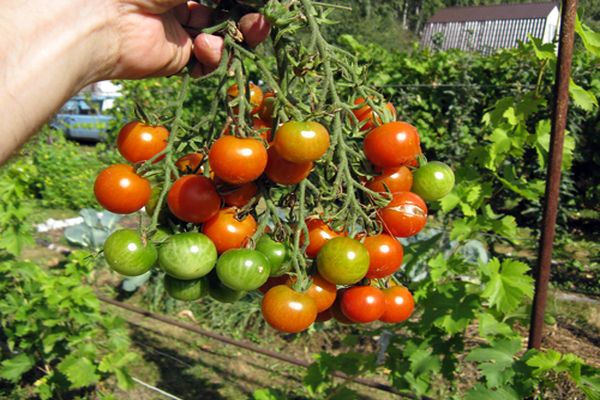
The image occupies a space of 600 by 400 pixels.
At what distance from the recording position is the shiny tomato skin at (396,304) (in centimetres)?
117

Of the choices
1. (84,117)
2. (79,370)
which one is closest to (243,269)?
(79,370)

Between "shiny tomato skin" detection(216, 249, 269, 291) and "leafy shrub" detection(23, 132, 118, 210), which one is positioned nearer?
"shiny tomato skin" detection(216, 249, 269, 291)

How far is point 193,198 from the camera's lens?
937mm

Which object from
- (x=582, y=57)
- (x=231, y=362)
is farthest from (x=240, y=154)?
(x=582, y=57)

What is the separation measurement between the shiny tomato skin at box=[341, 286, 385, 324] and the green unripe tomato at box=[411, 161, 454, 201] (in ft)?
0.76

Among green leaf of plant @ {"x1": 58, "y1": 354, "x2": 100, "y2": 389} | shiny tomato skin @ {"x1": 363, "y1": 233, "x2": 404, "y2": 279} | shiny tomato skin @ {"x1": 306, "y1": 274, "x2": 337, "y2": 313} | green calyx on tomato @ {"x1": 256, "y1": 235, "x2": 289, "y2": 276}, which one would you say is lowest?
green leaf of plant @ {"x1": 58, "y1": 354, "x2": 100, "y2": 389}

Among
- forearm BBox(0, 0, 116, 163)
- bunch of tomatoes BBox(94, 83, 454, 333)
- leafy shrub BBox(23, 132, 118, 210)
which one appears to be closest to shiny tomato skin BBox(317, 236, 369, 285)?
bunch of tomatoes BBox(94, 83, 454, 333)

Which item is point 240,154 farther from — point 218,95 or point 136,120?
point 136,120

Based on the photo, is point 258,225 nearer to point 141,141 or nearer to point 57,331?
point 141,141

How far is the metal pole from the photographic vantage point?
1.71m

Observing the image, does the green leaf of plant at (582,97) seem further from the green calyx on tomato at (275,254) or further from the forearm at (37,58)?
the forearm at (37,58)

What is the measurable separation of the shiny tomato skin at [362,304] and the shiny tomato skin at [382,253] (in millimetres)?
45

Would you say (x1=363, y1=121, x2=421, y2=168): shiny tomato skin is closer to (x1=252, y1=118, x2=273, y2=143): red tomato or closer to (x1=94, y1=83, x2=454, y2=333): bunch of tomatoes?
(x1=94, y1=83, x2=454, y2=333): bunch of tomatoes

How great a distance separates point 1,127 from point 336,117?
0.69 metres
